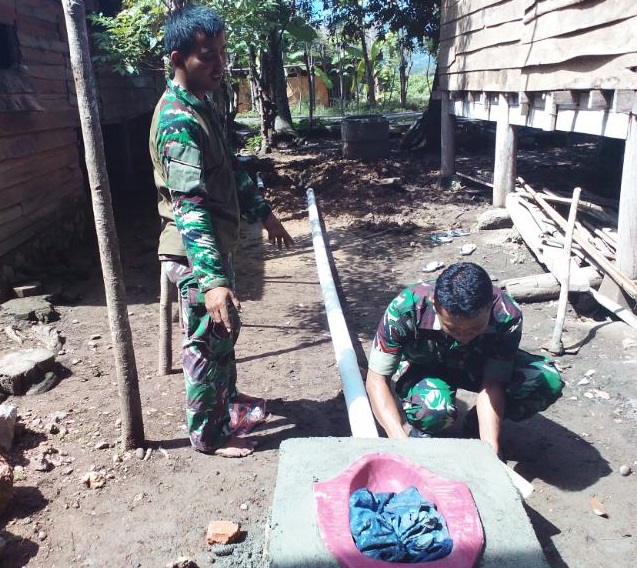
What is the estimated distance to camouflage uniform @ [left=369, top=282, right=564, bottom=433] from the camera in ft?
9.05

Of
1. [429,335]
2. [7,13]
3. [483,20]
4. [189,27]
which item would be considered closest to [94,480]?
[429,335]

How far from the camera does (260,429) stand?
341 cm

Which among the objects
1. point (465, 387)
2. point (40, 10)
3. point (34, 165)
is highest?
point (40, 10)

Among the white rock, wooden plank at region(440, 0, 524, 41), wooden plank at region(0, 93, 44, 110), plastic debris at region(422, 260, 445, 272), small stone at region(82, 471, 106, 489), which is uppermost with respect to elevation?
wooden plank at region(440, 0, 524, 41)

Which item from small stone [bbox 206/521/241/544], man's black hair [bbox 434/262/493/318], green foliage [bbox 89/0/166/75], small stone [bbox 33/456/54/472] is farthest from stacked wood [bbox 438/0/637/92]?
small stone [bbox 33/456/54/472]

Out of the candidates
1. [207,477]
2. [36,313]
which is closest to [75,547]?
[207,477]

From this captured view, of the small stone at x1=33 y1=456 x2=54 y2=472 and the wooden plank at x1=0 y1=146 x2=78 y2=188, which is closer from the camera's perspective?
the small stone at x1=33 y1=456 x2=54 y2=472

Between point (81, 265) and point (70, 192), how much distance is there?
51.5 inches

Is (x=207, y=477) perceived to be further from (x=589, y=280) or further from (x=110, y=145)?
(x=110, y=145)

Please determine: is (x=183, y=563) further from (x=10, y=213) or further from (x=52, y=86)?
(x=52, y=86)

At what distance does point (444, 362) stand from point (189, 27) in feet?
6.44

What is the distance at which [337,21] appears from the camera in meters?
16.2

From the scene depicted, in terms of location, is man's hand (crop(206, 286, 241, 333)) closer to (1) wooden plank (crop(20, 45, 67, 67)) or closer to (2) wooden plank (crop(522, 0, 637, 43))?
(2) wooden plank (crop(522, 0, 637, 43))

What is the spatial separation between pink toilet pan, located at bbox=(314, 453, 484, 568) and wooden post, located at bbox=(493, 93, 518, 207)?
623 centimetres
